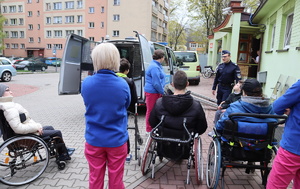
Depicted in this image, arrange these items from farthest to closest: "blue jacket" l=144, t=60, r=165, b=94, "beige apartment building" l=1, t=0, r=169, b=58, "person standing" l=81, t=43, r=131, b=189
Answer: "beige apartment building" l=1, t=0, r=169, b=58 → "blue jacket" l=144, t=60, r=165, b=94 → "person standing" l=81, t=43, r=131, b=189

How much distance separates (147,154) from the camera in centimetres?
326

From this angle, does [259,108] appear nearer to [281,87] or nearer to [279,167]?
[279,167]

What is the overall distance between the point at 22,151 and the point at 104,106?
1750 mm

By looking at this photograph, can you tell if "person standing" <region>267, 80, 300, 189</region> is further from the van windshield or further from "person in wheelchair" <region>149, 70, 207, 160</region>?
the van windshield

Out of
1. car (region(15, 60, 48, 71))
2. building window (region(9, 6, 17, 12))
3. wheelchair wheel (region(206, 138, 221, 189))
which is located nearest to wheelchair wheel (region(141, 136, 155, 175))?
wheelchair wheel (region(206, 138, 221, 189))

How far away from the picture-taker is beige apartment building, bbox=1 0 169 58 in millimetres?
43375

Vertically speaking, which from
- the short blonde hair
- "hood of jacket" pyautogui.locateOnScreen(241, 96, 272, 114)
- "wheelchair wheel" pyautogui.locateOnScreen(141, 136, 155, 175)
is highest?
the short blonde hair

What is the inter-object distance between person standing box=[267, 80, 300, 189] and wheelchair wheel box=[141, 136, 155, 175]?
1556 mm

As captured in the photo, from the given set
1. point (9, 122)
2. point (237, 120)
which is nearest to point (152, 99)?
point (237, 120)

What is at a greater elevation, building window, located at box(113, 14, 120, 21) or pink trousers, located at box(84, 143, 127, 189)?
building window, located at box(113, 14, 120, 21)

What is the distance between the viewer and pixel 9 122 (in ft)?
9.88

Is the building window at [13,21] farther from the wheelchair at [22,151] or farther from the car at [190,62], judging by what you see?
the wheelchair at [22,151]

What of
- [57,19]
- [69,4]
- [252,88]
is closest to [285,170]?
[252,88]

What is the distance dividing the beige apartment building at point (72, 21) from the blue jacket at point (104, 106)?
4201cm
